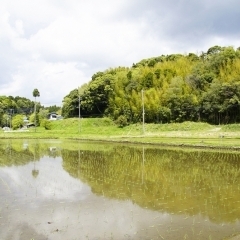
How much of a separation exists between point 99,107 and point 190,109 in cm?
1860

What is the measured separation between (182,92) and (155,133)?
6.60 meters

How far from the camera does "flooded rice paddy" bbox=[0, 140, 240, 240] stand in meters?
6.00

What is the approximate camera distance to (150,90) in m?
38.2

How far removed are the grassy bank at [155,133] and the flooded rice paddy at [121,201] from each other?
377 inches

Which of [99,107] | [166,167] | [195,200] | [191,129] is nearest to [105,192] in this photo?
[195,200]

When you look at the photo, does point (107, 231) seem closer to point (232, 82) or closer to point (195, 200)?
point (195, 200)

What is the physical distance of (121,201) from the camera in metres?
8.19

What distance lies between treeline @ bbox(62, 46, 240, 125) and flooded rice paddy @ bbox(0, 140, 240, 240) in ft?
68.3

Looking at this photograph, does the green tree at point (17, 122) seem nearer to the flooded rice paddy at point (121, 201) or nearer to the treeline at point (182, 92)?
the treeline at point (182, 92)

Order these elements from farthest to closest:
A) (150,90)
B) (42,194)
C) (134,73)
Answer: (134,73) → (150,90) → (42,194)

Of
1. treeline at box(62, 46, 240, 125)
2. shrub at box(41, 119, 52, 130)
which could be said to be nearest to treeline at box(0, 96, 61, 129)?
shrub at box(41, 119, 52, 130)

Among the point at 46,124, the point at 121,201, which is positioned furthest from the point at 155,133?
the point at 121,201

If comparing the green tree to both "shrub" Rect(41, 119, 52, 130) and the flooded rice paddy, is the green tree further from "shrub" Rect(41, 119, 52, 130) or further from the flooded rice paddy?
the flooded rice paddy

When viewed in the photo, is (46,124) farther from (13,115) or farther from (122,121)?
(13,115)
